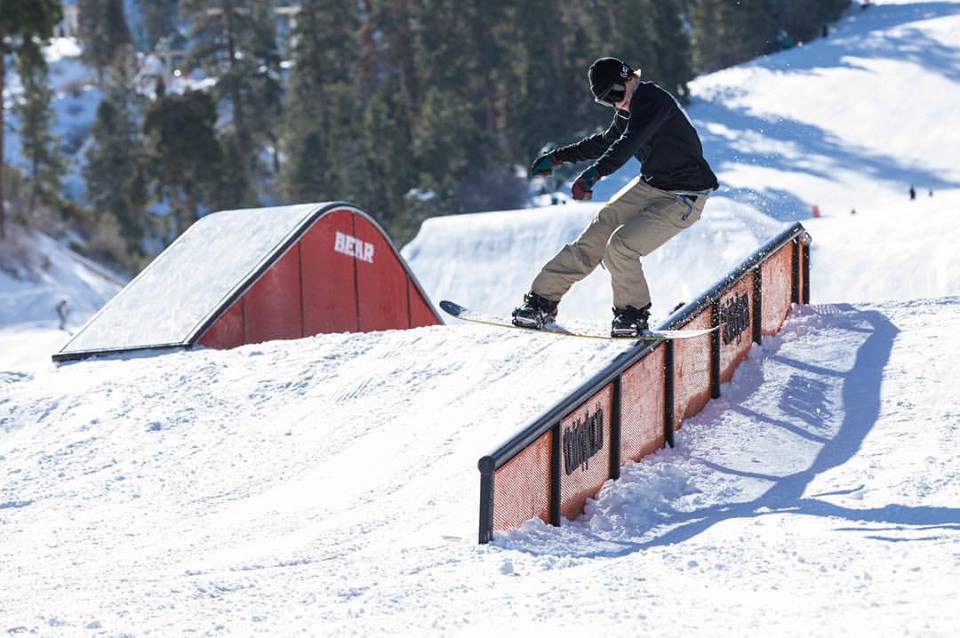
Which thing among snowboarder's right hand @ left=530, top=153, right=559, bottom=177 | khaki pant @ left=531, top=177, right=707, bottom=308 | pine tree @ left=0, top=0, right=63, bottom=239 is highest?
pine tree @ left=0, top=0, right=63, bottom=239

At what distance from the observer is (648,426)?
7.58 meters

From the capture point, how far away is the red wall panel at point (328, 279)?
15.4 metres

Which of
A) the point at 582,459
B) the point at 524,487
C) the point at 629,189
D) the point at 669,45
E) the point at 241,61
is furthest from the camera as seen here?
the point at 241,61

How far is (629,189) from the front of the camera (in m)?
7.89

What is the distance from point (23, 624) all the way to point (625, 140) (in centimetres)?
392

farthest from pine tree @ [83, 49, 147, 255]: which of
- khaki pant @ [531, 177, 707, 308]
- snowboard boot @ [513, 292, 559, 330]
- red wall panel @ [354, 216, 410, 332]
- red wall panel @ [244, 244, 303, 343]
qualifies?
khaki pant @ [531, 177, 707, 308]

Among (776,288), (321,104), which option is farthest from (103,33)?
(776,288)

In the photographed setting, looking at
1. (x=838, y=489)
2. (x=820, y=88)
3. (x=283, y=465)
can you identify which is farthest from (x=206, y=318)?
(x=820, y=88)

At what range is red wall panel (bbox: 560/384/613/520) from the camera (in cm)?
660

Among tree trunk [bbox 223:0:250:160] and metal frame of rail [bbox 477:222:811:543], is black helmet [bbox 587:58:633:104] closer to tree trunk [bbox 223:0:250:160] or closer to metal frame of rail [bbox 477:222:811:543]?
metal frame of rail [bbox 477:222:811:543]

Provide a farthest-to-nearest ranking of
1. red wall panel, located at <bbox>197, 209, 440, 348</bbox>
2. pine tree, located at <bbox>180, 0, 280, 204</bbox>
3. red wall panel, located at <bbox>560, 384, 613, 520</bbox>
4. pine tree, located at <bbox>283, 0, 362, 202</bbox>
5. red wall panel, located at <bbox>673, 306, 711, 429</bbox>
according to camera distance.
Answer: pine tree, located at <bbox>180, 0, 280, 204</bbox>
pine tree, located at <bbox>283, 0, 362, 202</bbox>
red wall panel, located at <bbox>197, 209, 440, 348</bbox>
red wall panel, located at <bbox>673, 306, 711, 429</bbox>
red wall panel, located at <bbox>560, 384, 613, 520</bbox>

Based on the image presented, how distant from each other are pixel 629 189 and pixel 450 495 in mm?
2115

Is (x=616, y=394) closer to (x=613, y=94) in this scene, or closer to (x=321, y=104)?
(x=613, y=94)

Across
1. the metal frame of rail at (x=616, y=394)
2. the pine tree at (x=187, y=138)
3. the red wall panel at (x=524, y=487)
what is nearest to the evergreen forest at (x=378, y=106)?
the pine tree at (x=187, y=138)
